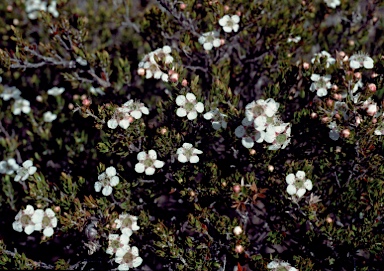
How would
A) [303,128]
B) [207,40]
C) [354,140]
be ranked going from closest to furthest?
[354,140]
[303,128]
[207,40]

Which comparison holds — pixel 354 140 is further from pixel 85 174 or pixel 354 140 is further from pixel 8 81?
pixel 8 81

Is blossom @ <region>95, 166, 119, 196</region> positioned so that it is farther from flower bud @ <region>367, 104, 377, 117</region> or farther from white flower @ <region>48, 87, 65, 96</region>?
flower bud @ <region>367, 104, 377, 117</region>

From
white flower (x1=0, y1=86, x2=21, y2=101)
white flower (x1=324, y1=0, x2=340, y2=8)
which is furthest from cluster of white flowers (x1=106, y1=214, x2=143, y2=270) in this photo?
white flower (x1=324, y1=0, x2=340, y2=8)

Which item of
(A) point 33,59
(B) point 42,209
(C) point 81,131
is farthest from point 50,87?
(B) point 42,209

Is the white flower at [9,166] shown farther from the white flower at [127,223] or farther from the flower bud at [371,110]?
the flower bud at [371,110]

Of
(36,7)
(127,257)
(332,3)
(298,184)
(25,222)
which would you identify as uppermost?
(36,7)

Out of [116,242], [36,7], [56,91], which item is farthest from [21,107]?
[116,242]

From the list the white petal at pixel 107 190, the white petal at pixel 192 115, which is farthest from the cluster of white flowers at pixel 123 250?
the white petal at pixel 192 115

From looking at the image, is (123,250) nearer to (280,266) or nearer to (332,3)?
(280,266)
